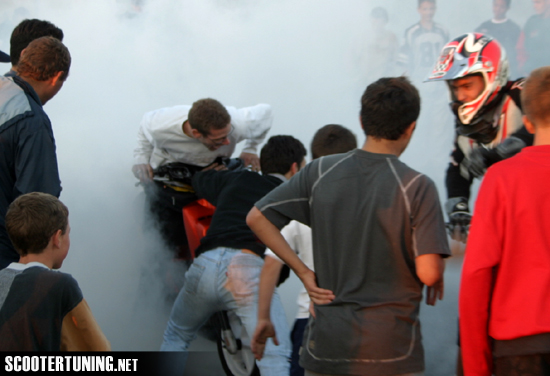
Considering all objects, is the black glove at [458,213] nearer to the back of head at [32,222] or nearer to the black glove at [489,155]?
the black glove at [489,155]

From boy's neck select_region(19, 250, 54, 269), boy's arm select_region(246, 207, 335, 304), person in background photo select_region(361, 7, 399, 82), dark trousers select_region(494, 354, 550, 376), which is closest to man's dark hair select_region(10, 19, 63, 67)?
boy's neck select_region(19, 250, 54, 269)

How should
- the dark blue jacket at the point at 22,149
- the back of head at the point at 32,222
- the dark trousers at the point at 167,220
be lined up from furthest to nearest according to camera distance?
the dark trousers at the point at 167,220 < the dark blue jacket at the point at 22,149 < the back of head at the point at 32,222

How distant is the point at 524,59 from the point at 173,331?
15.0 feet

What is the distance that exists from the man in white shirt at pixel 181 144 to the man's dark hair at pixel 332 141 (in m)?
0.87

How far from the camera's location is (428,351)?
3.15 metres

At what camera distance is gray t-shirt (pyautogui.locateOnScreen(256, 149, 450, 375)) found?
1.55 m

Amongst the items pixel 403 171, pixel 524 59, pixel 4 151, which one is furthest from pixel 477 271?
pixel 524 59

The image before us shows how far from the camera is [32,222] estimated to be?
5.60ft

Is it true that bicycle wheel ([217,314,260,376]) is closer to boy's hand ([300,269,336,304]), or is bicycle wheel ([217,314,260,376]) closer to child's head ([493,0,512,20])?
boy's hand ([300,269,336,304])

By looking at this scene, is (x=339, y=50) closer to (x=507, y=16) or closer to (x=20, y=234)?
(x=507, y=16)

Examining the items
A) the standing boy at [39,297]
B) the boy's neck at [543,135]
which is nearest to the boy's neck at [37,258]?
the standing boy at [39,297]

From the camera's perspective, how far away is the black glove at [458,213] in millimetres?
2553

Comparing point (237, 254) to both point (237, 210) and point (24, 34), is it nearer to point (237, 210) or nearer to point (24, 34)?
point (237, 210)

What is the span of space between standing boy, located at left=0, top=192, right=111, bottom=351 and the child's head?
5116 millimetres
